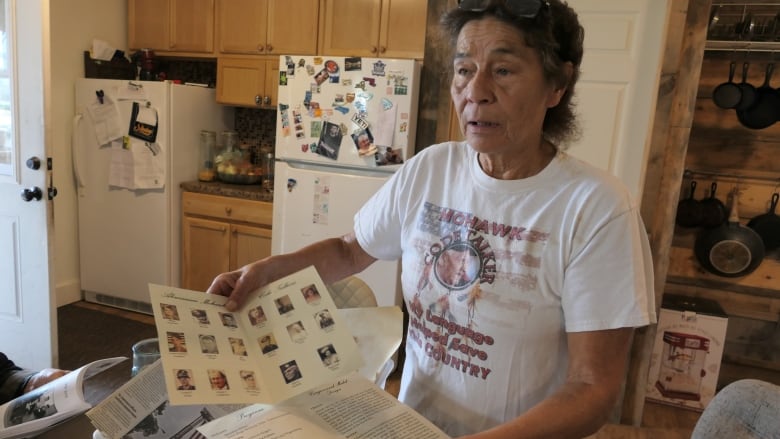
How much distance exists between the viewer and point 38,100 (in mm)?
2178

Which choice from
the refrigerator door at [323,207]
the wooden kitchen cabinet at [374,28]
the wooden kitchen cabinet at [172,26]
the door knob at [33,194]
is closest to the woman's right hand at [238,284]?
the refrigerator door at [323,207]

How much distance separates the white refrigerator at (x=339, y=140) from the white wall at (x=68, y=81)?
147 centimetres

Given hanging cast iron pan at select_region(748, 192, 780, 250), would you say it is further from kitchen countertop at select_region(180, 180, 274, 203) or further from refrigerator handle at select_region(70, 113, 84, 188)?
refrigerator handle at select_region(70, 113, 84, 188)

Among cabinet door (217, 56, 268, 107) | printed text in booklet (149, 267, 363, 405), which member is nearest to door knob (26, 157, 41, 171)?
cabinet door (217, 56, 268, 107)

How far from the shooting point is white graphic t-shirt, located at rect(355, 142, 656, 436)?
2.44ft

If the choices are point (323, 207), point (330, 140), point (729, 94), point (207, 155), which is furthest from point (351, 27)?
point (729, 94)

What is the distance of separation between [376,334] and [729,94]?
7.92 ft

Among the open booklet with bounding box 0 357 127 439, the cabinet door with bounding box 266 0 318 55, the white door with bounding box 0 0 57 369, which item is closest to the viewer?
the open booklet with bounding box 0 357 127 439

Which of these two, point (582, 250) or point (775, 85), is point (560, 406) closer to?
point (582, 250)

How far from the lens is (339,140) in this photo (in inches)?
104

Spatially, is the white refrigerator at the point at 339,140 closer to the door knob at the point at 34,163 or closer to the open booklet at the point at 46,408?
the door knob at the point at 34,163

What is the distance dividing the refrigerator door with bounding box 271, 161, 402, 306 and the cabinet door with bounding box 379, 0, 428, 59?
70 cm

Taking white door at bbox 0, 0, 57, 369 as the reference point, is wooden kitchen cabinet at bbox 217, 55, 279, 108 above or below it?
above

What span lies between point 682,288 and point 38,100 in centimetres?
317
